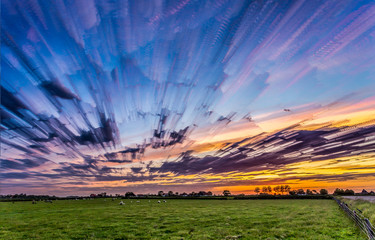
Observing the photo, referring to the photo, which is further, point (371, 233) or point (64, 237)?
point (64, 237)

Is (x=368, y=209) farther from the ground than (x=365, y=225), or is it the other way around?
(x=365, y=225)

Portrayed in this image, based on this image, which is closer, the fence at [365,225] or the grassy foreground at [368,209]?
the fence at [365,225]

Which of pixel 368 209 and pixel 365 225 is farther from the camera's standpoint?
pixel 368 209

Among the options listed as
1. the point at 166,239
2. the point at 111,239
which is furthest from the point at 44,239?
the point at 166,239

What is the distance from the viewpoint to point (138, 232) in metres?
21.2

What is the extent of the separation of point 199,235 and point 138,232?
6.89 metres

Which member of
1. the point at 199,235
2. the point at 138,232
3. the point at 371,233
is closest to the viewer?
the point at 371,233

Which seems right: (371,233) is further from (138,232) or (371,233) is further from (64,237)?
(64,237)

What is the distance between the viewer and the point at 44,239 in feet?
62.8

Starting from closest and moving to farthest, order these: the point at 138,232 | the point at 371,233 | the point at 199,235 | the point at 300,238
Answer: the point at 371,233 < the point at 300,238 < the point at 199,235 < the point at 138,232

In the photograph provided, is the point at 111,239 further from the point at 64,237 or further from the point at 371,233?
the point at 371,233

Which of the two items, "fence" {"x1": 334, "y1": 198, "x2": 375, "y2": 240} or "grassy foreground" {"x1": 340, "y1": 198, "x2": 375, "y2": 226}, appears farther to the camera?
"grassy foreground" {"x1": 340, "y1": 198, "x2": 375, "y2": 226}

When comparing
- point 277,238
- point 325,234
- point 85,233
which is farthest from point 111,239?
point 325,234

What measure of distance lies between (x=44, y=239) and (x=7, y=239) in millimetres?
3556
